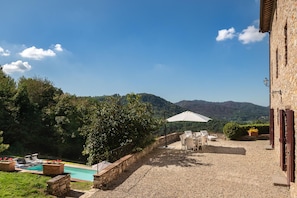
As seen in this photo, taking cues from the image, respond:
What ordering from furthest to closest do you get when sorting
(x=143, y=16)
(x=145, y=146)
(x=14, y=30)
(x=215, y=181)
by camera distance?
(x=14, y=30), (x=143, y=16), (x=145, y=146), (x=215, y=181)

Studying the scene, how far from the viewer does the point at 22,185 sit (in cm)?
799

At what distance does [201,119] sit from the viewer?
48.7 ft

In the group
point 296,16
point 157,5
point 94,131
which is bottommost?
point 94,131

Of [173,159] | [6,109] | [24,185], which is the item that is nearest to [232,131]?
[173,159]

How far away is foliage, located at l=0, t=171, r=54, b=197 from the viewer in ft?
23.9

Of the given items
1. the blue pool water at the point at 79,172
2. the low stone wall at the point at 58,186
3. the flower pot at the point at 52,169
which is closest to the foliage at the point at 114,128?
the flower pot at the point at 52,169

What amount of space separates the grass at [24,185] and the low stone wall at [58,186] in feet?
0.69

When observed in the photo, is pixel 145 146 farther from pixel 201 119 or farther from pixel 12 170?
pixel 12 170

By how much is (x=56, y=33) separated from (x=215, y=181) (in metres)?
17.7

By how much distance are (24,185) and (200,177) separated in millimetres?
5720

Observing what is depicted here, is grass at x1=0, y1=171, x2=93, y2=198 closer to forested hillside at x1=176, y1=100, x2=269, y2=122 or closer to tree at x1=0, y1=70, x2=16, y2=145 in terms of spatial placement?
tree at x1=0, y1=70, x2=16, y2=145

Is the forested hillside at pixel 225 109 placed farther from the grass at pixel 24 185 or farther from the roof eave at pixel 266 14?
the grass at pixel 24 185

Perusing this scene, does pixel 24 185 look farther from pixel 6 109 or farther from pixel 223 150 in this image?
pixel 6 109

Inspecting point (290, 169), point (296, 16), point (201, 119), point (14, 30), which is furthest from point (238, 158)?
point (14, 30)
